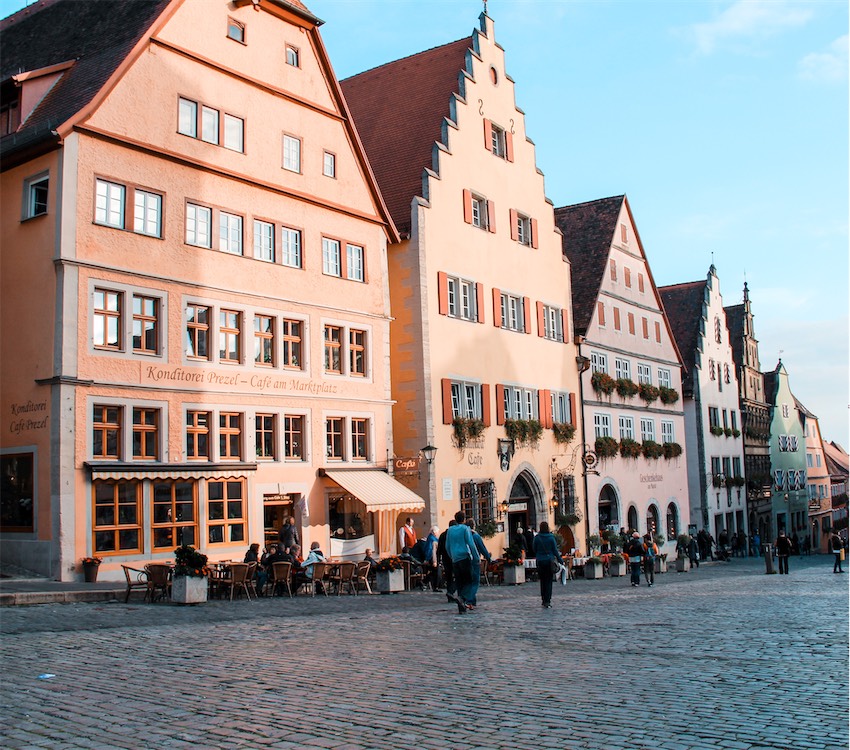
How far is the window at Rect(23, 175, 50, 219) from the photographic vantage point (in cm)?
2272

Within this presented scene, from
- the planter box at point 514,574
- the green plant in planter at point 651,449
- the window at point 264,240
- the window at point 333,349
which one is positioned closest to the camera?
the window at point 264,240

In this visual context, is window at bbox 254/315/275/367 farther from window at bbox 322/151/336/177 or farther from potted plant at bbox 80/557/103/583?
potted plant at bbox 80/557/103/583

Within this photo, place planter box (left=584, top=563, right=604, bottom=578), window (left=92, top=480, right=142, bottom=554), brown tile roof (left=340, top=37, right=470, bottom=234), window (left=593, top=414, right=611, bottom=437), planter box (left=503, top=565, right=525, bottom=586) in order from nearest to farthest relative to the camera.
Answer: window (left=92, top=480, right=142, bottom=554)
planter box (left=503, top=565, right=525, bottom=586)
planter box (left=584, top=563, right=604, bottom=578)
brown tile roof (left=340, top=37, right=470, bottom=234)
window (left=593, top=414, right=611, bottom=437)

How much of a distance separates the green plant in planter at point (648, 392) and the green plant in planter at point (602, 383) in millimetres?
3494

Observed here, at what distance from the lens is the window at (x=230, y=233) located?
84.8 ft

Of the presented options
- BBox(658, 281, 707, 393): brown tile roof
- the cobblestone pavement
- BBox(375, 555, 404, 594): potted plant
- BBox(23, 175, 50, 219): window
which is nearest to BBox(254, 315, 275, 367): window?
BBox(23, 175, 50, 219): window

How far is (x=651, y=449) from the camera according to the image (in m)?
47.1

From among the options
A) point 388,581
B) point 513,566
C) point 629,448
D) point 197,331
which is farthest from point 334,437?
point 629,448

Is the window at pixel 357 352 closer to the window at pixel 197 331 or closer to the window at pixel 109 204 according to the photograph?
the window at pixel 197 331

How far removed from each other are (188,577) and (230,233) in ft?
34.1

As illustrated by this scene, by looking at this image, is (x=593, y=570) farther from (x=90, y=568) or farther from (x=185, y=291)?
(x=90, y=568)

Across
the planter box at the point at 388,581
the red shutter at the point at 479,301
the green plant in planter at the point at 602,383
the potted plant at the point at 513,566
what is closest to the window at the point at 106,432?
the planter box at the point at 388,581

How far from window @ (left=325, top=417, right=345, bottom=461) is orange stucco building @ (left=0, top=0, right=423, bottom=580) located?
0.06m

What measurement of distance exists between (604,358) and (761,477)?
88.4 feet
